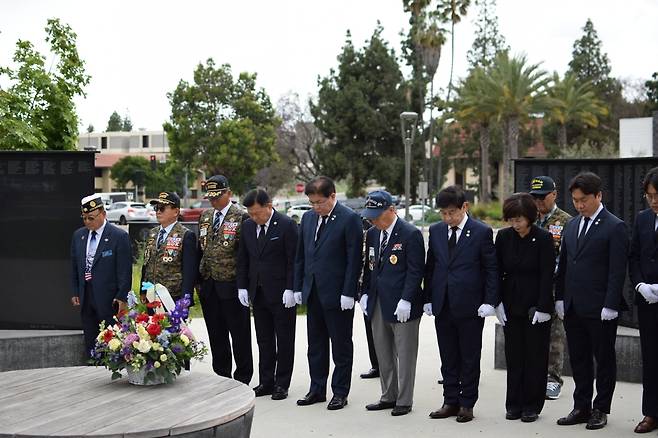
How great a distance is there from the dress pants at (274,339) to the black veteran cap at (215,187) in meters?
0.89

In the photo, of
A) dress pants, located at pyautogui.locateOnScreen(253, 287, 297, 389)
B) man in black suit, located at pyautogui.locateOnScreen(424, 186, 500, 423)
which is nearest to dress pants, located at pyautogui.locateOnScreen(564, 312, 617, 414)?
man in black suit, located at pyautogui.locateOnScreen(424, 186, 500, 423)

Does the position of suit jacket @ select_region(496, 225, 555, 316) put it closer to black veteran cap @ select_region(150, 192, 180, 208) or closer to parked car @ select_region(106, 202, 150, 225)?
black veteran cap @ select_region(150, 192, 180, 208)

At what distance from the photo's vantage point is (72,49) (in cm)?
1367

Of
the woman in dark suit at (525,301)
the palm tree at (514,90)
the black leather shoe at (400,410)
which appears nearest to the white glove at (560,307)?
the woman in dark suit at (525,301)

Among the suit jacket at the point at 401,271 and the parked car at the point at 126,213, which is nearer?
the suit jacket at the point at 401,271

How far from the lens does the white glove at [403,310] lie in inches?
267

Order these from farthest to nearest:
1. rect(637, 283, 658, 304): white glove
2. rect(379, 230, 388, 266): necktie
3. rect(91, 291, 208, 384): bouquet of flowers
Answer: rect(379, 230, 388, 266): necktie < rect(637, 283, 658, 304): white glove < rect(91, 291, 208, 384): bouquet of flowers

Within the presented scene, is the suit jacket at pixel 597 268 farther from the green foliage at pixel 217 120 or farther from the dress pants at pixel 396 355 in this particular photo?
the green foliage at pixel 217 120

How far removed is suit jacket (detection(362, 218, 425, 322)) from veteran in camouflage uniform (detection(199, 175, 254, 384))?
55.3 inches

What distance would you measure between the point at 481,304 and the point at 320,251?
1.39 meters

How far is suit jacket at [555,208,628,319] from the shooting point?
627cm

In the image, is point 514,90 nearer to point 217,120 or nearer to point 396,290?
point 217,120

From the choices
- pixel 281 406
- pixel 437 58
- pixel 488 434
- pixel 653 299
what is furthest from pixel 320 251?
pixel 437 58

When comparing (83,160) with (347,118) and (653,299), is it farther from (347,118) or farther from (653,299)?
(347,118)
